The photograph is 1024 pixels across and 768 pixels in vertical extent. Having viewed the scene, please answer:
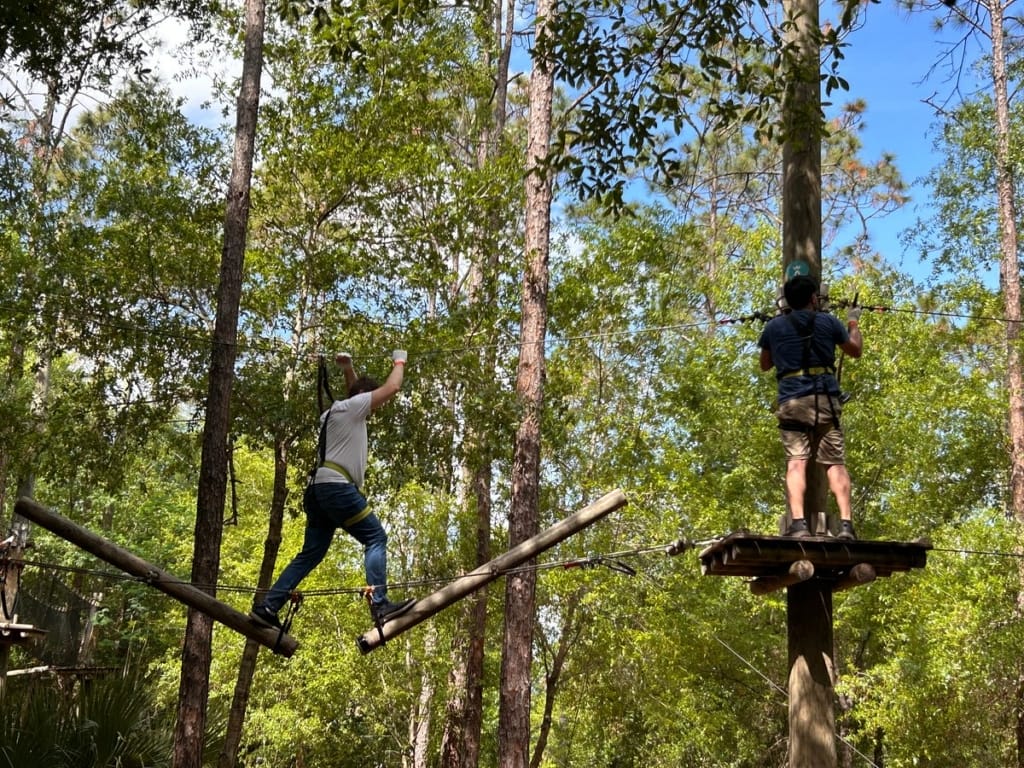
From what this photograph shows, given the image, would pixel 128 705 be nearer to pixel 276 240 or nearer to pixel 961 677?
pixel 276 240

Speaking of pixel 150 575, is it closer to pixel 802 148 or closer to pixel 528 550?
pixel 528 550

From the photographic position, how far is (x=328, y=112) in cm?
1224

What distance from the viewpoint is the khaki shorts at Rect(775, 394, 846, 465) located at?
5027 millimetres

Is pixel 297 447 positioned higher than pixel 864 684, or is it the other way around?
pixel 297 447

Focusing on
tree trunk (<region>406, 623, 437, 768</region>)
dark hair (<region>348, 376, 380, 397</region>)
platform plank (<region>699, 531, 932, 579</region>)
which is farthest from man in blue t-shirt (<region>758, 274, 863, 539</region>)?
tree trunk (<region>406, 623, 437, 768</region>)

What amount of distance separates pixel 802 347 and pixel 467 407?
6.66m

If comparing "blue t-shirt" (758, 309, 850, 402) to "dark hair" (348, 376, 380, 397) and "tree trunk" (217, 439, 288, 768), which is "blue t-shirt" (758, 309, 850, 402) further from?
"tree trunk" (217, 439, 288, 768)

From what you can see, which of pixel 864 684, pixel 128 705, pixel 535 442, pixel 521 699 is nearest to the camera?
pixel 128 705

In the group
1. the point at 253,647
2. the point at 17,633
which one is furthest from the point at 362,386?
the point at 253,647

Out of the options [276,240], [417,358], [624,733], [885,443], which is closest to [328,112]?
[276,240]

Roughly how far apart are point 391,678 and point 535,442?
8.95 metres

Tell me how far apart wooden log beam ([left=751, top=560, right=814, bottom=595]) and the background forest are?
2.50 meters

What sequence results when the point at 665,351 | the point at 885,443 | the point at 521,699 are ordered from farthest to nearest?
the point at 665,351 → the point at 885,443 → the point at 521,699

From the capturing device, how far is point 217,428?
893 cm
